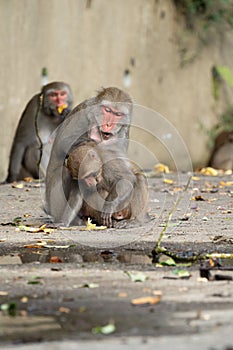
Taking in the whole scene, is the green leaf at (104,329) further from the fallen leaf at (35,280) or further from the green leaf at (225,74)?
the green leaf at (225,74)

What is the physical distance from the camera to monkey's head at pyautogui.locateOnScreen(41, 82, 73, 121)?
1172 centimetres

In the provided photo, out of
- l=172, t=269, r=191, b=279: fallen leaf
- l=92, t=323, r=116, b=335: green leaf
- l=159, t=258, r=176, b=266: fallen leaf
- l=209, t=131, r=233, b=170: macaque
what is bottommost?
l=209, t=131, r=233, b=170: macaque

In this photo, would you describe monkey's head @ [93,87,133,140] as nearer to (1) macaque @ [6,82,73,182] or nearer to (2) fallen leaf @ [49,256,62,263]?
(2) fallen leaf @ [49,256,62,263]

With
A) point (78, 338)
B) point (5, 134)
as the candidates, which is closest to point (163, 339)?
point (78, 338)

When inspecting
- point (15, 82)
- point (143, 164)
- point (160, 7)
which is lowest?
point (143, 164)

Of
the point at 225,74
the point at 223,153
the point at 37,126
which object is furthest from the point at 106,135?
the point at 225,74

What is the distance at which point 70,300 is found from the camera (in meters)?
4.93

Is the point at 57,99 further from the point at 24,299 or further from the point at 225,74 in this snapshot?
the point at 24,299

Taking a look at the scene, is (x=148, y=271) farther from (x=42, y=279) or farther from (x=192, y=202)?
(x=192, y=202)

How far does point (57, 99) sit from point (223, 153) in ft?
14.8

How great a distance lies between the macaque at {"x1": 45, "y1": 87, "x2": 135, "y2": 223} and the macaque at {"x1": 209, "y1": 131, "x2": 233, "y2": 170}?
7654 millimetres

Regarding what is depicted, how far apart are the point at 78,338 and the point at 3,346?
339 mm

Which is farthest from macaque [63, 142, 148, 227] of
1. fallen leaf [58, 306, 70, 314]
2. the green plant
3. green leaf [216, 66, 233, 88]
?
green leaf [216, 66, 233, 88]

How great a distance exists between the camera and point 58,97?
Answer: 11727 mm
